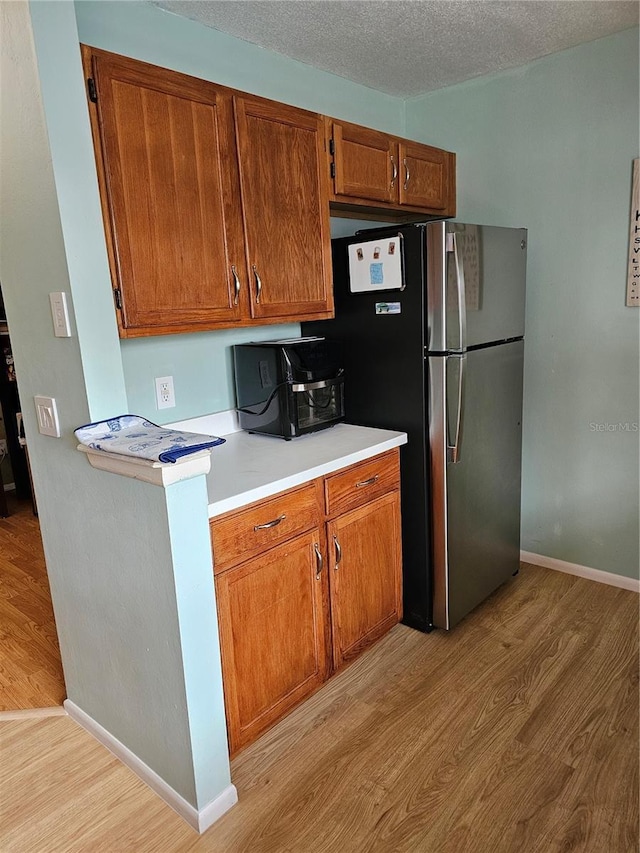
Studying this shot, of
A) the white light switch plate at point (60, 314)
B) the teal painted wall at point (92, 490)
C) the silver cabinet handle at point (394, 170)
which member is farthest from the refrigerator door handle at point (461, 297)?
the white light switch plate at point (60, 314)

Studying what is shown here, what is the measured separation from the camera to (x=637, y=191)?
2.45 metres

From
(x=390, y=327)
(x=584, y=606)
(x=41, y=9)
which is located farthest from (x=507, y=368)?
(x=41, y=9)

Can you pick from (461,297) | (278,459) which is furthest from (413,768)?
(461,297)

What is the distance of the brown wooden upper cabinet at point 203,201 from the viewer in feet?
5.62

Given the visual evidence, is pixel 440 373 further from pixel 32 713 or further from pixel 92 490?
pixel 32 713

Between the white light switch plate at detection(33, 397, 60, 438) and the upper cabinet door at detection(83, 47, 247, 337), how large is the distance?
11.9 inches

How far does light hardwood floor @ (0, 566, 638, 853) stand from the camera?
1600 millimetres

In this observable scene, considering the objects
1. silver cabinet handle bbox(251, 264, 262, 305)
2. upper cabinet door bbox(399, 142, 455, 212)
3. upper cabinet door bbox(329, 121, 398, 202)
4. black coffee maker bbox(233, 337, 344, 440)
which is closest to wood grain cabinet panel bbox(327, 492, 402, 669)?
black coffee maker bbox(233, 337, 344, 440)

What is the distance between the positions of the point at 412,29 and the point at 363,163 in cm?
50

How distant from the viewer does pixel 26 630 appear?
2.69 meters

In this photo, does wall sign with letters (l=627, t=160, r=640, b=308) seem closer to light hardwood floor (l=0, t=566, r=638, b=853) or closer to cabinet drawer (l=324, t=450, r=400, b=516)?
cabinet drawer (l=324, t=450, r=400, b=516)

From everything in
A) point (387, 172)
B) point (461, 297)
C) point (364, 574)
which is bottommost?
point (364, 574)

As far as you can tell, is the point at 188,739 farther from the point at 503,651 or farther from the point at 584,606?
the point at 584,606

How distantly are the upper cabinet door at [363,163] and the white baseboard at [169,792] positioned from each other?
216 cm
